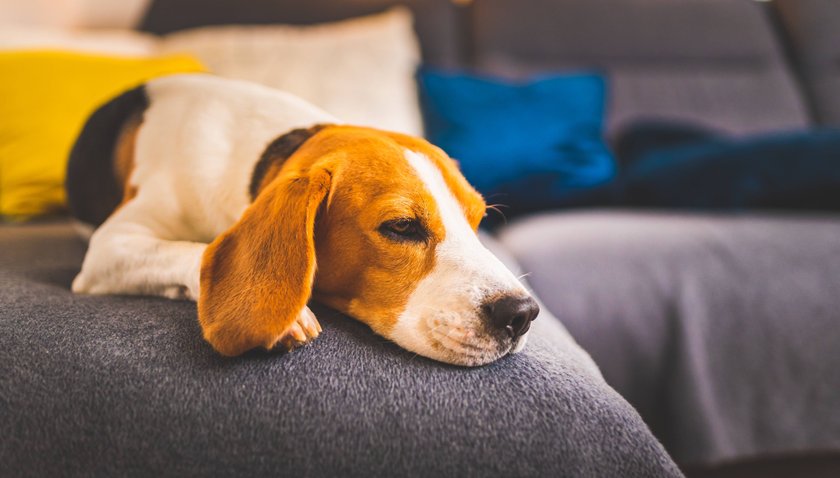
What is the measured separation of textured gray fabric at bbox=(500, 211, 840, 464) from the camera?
1.31 m

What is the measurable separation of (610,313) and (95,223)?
128 centimetres

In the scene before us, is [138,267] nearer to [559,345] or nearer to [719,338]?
[559,345]

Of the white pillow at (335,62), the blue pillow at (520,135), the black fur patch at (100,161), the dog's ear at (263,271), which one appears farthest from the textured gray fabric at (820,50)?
the black fur patch at (100,161)

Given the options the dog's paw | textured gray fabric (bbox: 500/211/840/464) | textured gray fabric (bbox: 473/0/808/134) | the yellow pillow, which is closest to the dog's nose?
the dog's paw

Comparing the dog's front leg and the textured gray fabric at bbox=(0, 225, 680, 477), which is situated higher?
the textured gray fabric at bbox=(0, 225, 680, 477)

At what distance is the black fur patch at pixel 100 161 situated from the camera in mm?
1341

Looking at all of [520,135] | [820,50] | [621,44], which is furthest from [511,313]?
[820,50]

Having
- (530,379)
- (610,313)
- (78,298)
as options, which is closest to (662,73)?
(610,313)

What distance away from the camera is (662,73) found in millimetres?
2758

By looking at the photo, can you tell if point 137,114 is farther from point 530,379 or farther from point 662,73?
point 662,73

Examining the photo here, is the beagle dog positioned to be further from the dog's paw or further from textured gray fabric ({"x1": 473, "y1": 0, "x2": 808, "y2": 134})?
textured gray fabric ({"x1": 473, "y1": 0, "x2": 808, "y2": 134})

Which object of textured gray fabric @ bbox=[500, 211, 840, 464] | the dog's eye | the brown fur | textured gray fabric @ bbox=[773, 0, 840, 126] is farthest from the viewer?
textured gray fabric @ bbox=[773, 0, 840, 126]

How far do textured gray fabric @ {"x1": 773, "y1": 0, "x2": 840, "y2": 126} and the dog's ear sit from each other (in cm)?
292

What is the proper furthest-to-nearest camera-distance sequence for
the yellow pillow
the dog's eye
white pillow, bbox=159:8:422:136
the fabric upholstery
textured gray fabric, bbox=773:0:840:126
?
1. textured gray fabric, bbox=773:0:840:126
2. the fabric upholstery
3. white pillow, bbox=159:8:422:136
4. the yellow pillow
5. the dog's eye
